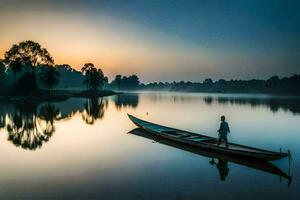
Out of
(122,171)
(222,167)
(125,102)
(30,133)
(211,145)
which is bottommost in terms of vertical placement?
(125,102)

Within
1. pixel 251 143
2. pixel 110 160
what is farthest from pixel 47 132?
pixel 251 143

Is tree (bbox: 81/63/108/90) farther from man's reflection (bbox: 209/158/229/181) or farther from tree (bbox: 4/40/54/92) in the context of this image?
man's reflection (bbox: 209/158/229/181)

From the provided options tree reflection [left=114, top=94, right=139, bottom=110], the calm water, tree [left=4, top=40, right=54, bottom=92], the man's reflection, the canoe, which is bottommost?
tree reflection [left=114, top=94, right=139, bottom=110]

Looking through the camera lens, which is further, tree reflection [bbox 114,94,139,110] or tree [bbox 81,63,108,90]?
tree [bbox 81,63,108,90]

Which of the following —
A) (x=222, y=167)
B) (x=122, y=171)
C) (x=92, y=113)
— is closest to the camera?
(x=122, y=171)

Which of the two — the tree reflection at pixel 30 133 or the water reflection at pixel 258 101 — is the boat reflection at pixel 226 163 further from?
the water reflection at pixel 258 101

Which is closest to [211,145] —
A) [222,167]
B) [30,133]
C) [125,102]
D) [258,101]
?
[222,167]

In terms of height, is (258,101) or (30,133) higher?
(30,133)

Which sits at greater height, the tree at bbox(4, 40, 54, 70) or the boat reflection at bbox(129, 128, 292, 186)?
the tree at bbox(4, 40, 54, 70)

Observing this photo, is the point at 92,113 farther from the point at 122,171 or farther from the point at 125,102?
the point at 125,102

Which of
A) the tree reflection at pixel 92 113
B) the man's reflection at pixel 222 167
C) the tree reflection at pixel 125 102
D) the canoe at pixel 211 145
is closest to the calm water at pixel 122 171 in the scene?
the man's reflection at pixel 222 167

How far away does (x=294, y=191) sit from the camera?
12781 mm

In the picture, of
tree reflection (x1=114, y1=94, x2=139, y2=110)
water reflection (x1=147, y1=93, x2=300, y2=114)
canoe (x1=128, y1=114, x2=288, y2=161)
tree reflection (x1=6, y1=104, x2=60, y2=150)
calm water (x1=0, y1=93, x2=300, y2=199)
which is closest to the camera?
calm water (x1=0, y1=93, x2=300, y2=199)

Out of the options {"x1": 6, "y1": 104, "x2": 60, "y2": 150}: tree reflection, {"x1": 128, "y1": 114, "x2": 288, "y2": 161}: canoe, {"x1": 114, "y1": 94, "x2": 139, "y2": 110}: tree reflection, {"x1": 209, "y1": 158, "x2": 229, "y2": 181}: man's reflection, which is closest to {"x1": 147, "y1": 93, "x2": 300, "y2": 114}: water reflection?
{"x1": 114, "y1": 94, "x2": 139, "y2": 110}: tree reflection
